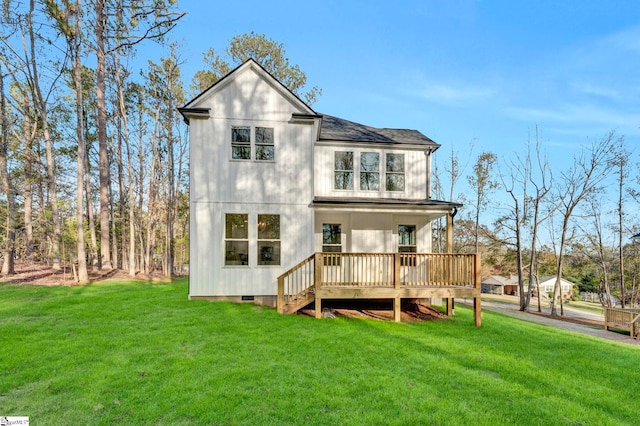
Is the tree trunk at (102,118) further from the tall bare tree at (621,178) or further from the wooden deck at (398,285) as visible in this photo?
the tall bare tree at (621,178)

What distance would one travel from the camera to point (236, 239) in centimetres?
1051

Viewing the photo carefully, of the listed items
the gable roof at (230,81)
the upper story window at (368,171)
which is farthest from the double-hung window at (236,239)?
the upper story window at (368,171)

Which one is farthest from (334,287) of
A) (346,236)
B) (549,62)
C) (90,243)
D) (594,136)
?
(549,62)

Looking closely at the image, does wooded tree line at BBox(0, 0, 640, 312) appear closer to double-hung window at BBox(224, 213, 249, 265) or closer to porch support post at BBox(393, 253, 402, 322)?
double-hung window at BBox(224, 213, 249, 265)

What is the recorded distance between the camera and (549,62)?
69.7 feet

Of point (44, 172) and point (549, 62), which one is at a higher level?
point (549, 62)

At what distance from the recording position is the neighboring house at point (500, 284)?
51.2 metres

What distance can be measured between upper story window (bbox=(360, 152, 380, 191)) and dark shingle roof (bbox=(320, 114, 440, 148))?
2.11ft

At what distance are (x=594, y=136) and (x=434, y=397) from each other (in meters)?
23.3

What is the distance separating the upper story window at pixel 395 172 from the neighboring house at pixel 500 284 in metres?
46.6

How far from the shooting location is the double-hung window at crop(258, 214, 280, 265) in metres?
10.6

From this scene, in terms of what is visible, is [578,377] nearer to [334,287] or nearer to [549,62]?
[334,287]

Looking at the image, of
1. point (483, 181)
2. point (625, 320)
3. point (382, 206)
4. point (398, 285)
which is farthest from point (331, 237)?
point (483, 181)

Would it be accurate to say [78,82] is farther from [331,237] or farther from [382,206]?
[382,206]
